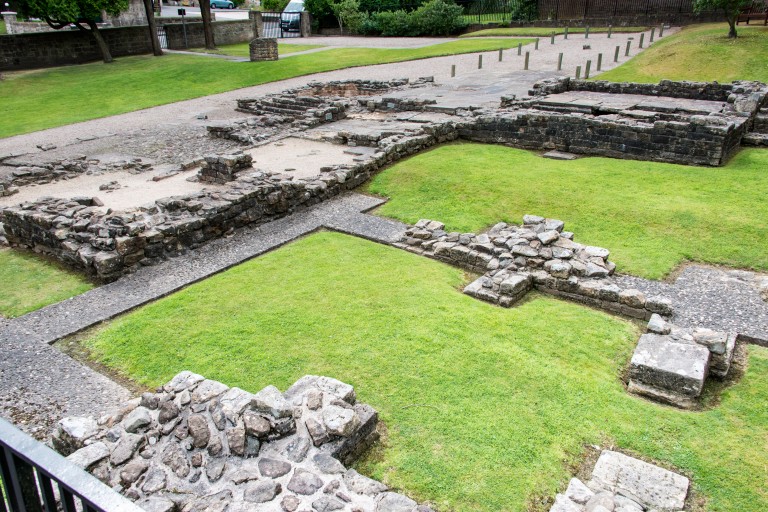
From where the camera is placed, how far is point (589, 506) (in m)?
5.04

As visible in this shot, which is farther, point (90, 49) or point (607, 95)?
point (90, 49)

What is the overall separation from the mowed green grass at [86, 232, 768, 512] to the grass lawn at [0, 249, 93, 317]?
70.2 inches

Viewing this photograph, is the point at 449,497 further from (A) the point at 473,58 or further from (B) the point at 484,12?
(B) the point at 484,12

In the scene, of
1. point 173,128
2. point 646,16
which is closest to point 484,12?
point 646,16

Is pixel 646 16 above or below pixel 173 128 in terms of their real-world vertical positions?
above

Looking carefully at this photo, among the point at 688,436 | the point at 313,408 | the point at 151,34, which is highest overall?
the point at 151,34

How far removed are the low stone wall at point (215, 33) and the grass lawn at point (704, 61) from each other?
3066cm

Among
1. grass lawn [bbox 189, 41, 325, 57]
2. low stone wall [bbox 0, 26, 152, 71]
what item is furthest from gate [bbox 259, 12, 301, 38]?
low stone wall [bbox 0, 26, 152, 71]

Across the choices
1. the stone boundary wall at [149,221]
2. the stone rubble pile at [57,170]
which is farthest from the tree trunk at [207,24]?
A: the stone boundary wall at [149,221]

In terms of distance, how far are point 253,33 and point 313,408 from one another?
46951mm

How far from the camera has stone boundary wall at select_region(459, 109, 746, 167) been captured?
1492cm

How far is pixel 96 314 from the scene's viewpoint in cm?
905

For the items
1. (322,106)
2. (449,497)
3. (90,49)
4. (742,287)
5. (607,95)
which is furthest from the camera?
(90,49)

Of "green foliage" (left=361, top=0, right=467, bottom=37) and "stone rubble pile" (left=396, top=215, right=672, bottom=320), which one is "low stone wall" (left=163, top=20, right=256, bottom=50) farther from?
"stone rubble pile" (left=396, top=215, right=672, bottom=320)
